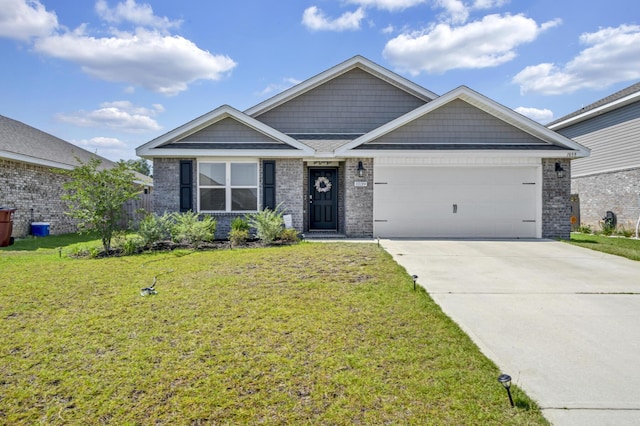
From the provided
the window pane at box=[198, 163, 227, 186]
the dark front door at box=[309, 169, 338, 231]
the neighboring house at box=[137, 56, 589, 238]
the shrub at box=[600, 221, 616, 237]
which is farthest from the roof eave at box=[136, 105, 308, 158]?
the shrub at box=[600, 221, 616, 237]

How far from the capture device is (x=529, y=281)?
6.25 metres

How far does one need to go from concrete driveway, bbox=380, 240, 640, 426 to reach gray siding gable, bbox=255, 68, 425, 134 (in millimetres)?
6984

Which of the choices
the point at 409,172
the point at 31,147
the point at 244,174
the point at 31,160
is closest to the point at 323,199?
the point at 244,174

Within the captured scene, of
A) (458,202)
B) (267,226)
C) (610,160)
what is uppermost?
(610,160)

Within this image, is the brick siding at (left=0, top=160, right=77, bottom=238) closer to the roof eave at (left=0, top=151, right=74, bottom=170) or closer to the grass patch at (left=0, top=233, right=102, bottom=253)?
the roof eave at (left=0, top=151, right=74, bottom=170)

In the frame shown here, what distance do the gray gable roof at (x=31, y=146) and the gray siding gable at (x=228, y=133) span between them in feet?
12.6

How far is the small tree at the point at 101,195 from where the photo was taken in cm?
876

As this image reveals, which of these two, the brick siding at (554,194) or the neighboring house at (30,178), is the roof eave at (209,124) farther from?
the brick siding at (554,194)

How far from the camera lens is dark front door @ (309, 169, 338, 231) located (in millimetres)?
12648

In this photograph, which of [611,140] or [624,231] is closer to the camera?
[624,231]

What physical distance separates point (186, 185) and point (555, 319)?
33.5 ft

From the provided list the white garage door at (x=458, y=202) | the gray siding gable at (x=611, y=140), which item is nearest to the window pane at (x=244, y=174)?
the white garage door at (x=458, y=202)

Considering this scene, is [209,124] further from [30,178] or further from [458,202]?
[458,202]

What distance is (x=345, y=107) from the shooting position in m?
14.2
